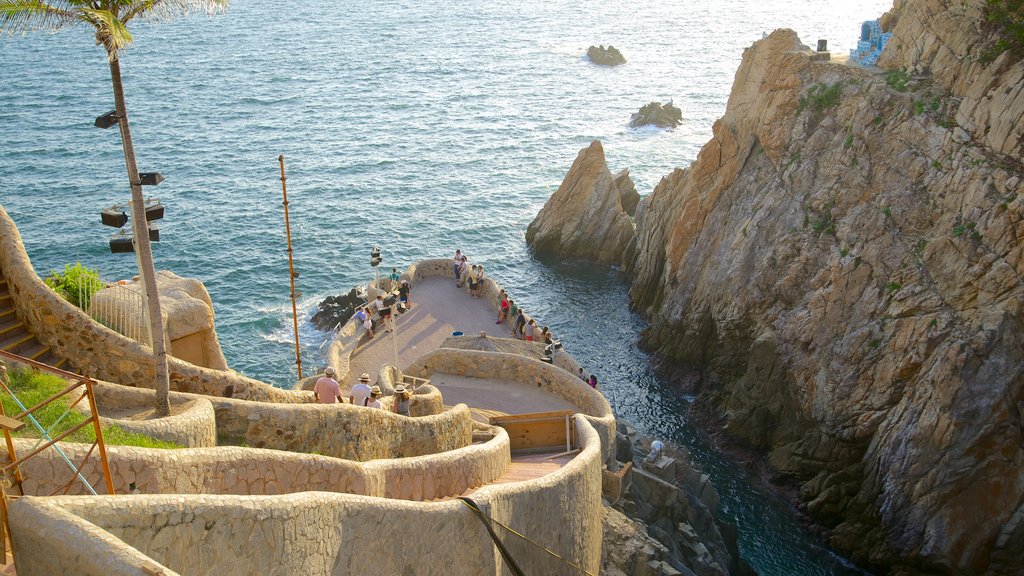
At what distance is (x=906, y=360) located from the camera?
3225cm

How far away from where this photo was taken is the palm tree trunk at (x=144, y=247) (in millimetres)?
16750

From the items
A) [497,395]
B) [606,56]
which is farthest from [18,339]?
[606,56]

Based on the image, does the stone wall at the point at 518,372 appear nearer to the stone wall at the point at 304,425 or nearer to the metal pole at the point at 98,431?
the stone wall at the point at 304,425

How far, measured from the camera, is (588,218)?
57.0 metres

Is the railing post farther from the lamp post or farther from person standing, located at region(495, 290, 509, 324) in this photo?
person standing, located at region(495, 290, 509, 324)

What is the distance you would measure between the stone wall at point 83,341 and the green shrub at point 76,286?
5.52 ft

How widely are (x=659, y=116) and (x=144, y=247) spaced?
75797 millimetres

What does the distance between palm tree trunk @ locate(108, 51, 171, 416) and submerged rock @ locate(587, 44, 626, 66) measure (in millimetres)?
106744

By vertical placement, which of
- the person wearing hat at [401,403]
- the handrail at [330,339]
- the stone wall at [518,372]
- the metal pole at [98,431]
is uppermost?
the metal pole at [98,431]

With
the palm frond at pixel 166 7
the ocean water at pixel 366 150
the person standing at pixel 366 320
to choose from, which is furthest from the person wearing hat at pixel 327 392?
the person standing at pixel 366 320

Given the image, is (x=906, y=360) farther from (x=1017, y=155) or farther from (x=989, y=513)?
(x=1017, y=155)

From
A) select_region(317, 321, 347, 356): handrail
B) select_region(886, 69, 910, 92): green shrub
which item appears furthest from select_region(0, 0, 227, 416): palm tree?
select_region(886, 69, 910, 92): green shrub

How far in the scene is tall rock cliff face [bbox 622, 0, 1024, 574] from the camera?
1181 inches


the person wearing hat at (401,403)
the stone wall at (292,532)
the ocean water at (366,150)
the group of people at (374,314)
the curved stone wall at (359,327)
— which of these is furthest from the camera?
the ocean water at (366,150)
